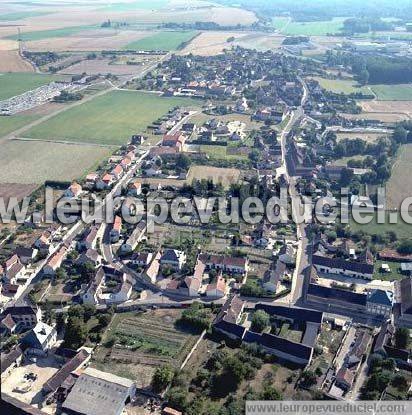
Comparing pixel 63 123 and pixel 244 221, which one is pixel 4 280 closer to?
pixel 244 221

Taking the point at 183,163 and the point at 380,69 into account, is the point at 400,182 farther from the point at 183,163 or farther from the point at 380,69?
the point at 380,69

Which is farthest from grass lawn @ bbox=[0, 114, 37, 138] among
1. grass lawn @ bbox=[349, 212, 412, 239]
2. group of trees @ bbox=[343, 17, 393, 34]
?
group of trees @ bbox=[343, 17, 393, 34]

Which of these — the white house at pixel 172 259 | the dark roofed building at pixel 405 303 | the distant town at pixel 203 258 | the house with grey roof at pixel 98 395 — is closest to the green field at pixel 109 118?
the distant town at pixel 203 258

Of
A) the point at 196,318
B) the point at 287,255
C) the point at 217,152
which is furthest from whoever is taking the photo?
the point at 217,152

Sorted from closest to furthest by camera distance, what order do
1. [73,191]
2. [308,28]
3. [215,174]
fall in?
1. [73,191]
2. [215,174]
3. [308,28]

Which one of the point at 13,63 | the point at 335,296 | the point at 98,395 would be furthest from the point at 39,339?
the point at 13,63

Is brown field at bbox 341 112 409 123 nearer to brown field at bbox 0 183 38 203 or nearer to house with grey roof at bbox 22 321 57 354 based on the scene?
brown field at bbox 0 183 38 203
